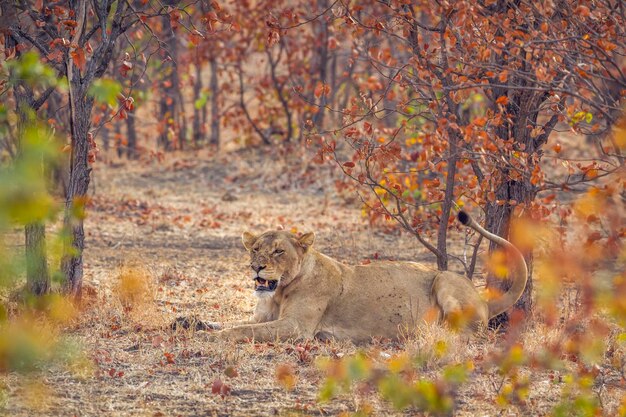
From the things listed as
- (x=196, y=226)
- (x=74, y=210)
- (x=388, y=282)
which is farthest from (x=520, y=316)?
(x=196, y=226)

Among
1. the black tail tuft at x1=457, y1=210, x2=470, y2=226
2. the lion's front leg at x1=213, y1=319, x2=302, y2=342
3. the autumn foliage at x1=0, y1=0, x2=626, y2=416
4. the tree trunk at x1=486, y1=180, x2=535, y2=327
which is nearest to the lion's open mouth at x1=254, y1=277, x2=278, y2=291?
the lion's front leg at x1=213, y1=319, x2=302, y2=342

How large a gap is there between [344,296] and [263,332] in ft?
2.42

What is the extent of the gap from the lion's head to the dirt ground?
22.7 inches

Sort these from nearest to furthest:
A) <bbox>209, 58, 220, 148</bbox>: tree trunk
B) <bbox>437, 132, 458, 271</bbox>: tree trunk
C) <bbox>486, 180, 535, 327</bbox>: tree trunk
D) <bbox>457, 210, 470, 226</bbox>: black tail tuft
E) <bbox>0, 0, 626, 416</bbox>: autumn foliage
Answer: <bbox>0, 0, 626, 416</bbox>: autumn foliage < <bbox>457, 210, 470, 226</bbox>: black tail tuft < <bbox>486, 180, 535, 327</bbox>: tree trunk < <bbox>437, 132, 458, 271</bbox>: tree trunk < <bbox>209, 58, 220, 148</bbox>: tree trunk

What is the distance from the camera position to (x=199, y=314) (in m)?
7.98

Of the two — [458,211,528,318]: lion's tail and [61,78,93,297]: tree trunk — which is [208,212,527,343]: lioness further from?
[61,78,93,297]: tree trunk

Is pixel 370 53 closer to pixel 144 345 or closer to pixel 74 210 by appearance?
pixel 144 345

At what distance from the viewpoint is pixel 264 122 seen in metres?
19.4

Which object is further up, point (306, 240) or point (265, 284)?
point (306, 240)

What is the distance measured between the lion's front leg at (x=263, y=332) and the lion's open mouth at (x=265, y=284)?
Result: 296 mm

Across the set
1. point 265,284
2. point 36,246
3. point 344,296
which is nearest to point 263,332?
point 265,284

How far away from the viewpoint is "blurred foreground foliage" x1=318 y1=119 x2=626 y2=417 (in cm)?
438

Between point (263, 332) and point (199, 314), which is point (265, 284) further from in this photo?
point (199, 314)

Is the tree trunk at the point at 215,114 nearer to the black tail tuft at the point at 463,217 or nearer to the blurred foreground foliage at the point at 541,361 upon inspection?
the blurred foreground foliage at the point at 541,361
